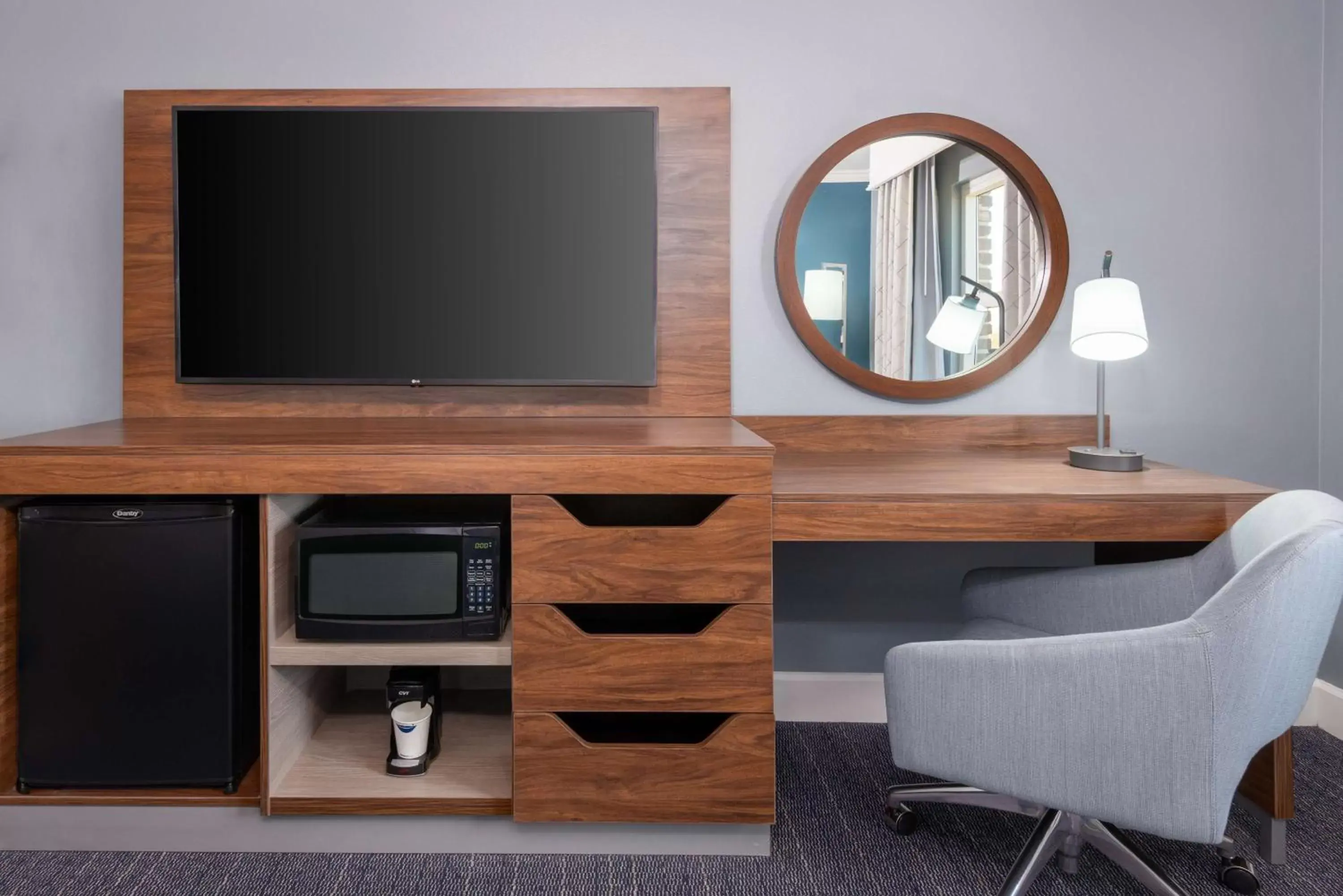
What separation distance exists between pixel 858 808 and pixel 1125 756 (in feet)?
2.51

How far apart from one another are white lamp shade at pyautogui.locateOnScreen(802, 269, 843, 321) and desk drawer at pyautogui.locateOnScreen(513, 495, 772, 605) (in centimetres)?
75

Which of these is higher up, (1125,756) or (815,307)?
(815,307)

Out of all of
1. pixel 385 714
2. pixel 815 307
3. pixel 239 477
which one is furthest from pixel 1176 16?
pixel 385 714

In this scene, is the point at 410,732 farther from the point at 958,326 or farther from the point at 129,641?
the point at 958,326

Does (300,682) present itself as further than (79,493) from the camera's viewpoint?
Yes

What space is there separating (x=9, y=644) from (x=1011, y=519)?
1.91m

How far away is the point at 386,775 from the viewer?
1.77 meters

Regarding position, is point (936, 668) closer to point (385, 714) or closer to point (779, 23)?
point (385, 714)

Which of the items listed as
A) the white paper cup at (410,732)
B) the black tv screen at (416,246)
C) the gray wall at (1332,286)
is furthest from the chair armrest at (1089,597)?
the white paper cup at (410,732)

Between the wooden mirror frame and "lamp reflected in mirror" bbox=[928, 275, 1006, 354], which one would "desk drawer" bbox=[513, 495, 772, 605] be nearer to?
the wooden mirror frame

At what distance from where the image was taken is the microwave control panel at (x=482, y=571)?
1.71 meters

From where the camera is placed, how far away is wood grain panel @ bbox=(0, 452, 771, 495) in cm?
160

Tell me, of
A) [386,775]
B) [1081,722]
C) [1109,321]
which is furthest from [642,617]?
[1109,321]

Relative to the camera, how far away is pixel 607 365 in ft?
6.95
